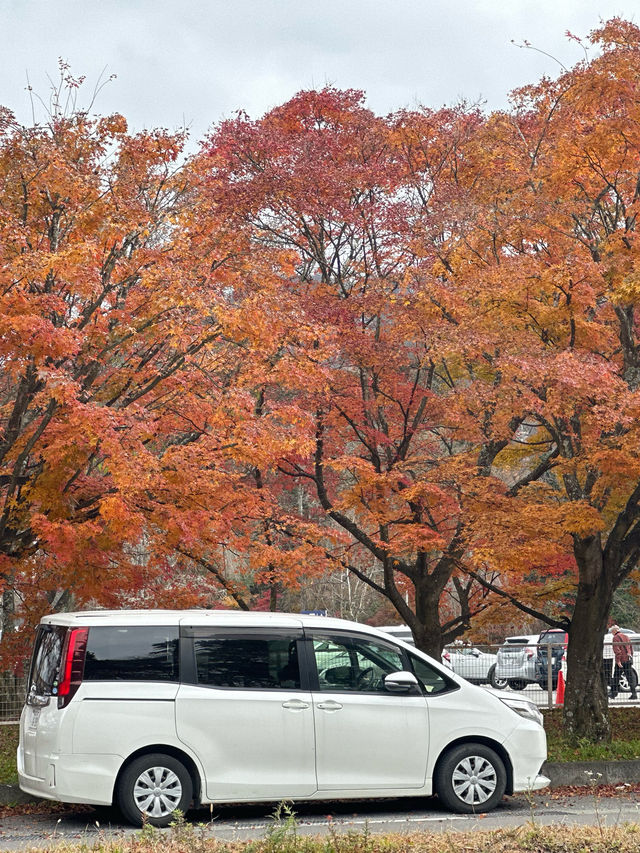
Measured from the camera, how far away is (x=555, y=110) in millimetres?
15336

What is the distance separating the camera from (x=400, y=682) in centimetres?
969

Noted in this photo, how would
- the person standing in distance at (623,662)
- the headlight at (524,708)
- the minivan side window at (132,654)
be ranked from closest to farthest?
the minivan side window at (132,654)
the headlight at (524,708)
the person standing in distance at (623,662)

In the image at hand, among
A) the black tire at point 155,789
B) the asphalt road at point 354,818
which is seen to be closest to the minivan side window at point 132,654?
the black tire at point 155,789

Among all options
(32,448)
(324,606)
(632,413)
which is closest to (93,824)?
(32,448)

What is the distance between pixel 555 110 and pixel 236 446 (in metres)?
7.69

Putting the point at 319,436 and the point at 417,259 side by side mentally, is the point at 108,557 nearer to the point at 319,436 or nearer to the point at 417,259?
the point at 319,436

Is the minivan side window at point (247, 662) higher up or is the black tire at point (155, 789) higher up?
the minivan side window at point (247, 662)

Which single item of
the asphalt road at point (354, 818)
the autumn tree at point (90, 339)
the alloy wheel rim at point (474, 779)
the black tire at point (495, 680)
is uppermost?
the autumn tree at point (90, 339)

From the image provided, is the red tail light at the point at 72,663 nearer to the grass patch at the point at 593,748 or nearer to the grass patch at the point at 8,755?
the grass patch at the point at 8,755

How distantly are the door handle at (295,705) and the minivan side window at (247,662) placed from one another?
14 cm

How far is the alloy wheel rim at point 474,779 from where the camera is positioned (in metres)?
9.59

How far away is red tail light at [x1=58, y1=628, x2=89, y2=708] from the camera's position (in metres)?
8.87

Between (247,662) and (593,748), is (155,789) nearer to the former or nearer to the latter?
(247,662)

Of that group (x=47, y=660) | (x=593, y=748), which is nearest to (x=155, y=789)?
(x=47, y=660)
